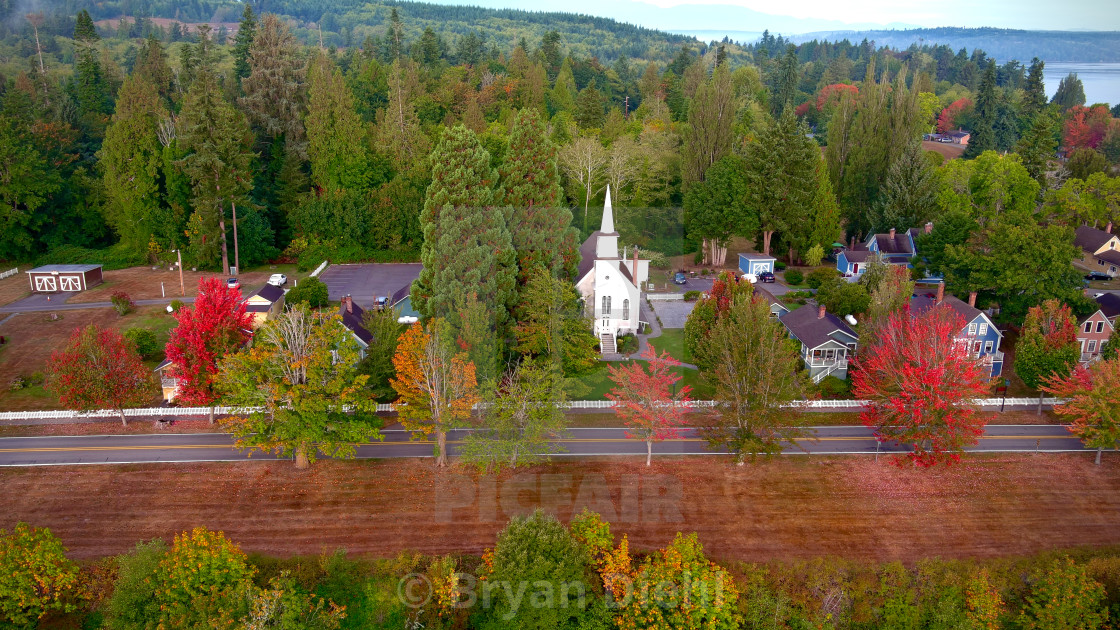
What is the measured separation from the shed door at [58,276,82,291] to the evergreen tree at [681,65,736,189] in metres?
49.1

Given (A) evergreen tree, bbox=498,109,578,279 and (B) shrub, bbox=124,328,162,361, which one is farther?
(B) shrub, bbox=124,328,162,361

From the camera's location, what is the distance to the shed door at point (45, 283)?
5309 cm

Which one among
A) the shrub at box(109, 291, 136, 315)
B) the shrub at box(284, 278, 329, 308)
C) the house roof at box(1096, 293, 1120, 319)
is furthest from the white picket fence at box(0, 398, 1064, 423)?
the shrub at box(109, 291, 136, 315)

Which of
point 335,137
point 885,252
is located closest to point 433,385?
point 335,137

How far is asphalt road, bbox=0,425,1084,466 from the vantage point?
31.6 meters

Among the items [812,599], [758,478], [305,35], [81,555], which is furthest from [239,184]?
[305,35]

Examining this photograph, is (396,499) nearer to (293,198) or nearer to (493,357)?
(493,357)

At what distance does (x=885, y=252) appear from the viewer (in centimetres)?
5922

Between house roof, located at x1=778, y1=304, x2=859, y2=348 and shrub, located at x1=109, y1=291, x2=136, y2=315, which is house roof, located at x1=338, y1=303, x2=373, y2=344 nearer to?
shrub, located at x1=109, y1=291, x2=136, y2=315

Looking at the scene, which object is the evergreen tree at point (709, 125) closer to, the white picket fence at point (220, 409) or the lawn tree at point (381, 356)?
the white picket fence at point (220, 409)

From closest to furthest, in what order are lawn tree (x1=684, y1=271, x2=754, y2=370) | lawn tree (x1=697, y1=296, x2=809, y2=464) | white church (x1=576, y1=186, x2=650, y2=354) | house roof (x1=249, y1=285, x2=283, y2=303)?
lawn tree (x1=697, y1=296, x2=809, y2=464), lawn tree (x1=684, y1=271, x2=754, y2=370), white church (x1=576, y1=186, x2=650, y2=354), house roof (x1=249, y1=285, x2=283, y2=303)

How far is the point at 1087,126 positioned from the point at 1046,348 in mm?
78626

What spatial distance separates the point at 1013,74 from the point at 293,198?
129 meters

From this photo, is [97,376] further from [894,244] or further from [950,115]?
[950,115]
